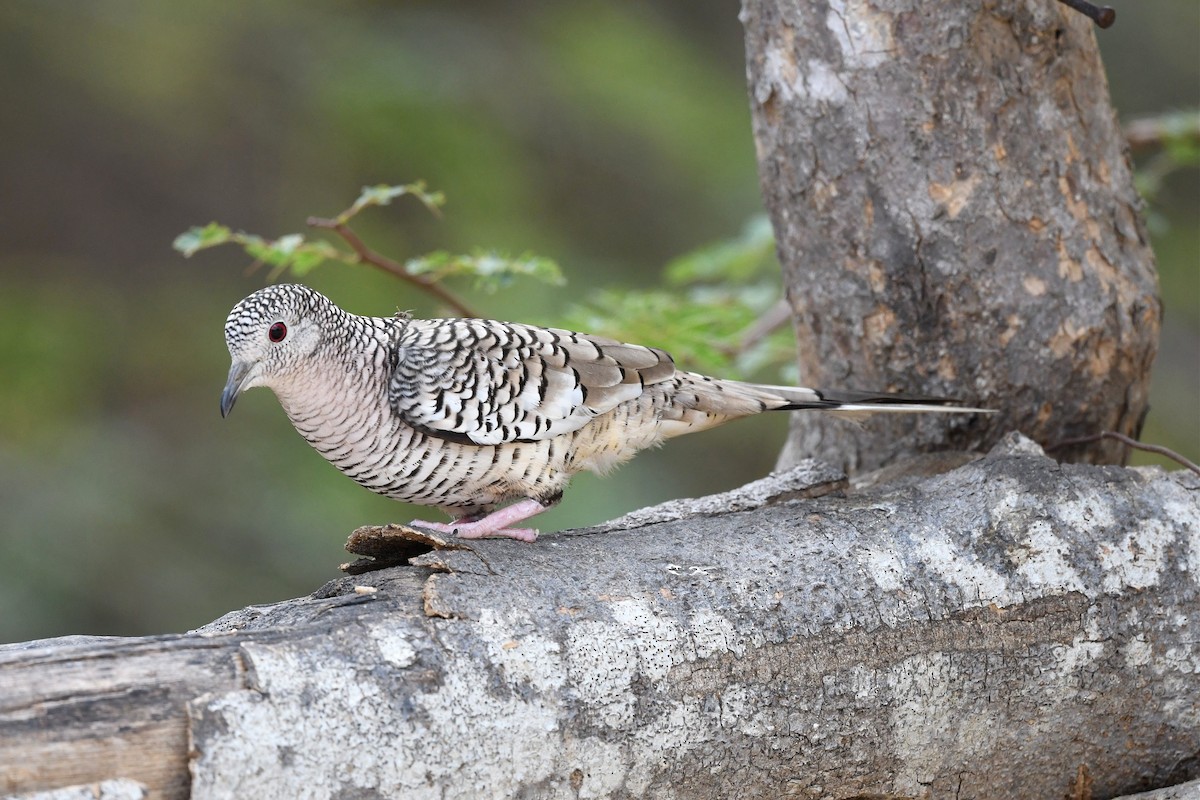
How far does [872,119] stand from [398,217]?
4359 millimetres

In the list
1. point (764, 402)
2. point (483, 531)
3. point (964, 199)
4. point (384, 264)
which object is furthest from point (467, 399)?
point (964, 199)

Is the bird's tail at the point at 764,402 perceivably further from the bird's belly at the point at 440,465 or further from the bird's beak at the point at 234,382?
the bird's beak at the point at 234,382

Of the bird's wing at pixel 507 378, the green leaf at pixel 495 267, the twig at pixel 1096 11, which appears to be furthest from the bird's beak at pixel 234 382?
the twig at pixel 1096 11

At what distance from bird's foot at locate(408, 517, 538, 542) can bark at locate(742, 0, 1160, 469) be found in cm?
107

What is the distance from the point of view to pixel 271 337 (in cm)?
249

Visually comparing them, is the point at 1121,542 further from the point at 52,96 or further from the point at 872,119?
the point at 52,96

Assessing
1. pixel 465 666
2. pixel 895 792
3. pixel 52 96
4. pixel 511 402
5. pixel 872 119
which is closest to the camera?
pixel 465 666

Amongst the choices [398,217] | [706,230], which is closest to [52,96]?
[398,217]

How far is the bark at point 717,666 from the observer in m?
1.81

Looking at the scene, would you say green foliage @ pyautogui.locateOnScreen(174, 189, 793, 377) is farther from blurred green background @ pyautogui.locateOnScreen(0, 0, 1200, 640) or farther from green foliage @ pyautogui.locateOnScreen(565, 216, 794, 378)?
blurred green background @ pyautogui.locateOnScreen(0, 0, 1200, 640)

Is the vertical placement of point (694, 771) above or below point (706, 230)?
below

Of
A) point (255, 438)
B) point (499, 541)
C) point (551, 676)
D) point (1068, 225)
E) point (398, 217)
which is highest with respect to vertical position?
point (398, 217)

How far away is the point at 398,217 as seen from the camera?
21.9 ft

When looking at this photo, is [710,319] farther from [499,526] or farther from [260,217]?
[260,217]
